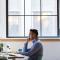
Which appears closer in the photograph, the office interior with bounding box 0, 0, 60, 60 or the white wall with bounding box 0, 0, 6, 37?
the white wall with bounding box 0, 0, 6, 37

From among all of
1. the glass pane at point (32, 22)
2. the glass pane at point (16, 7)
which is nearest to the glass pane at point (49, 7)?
the glass pane at point (32, 22)

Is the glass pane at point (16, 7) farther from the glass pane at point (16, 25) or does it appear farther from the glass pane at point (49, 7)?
the glass pane at point (49, 7)

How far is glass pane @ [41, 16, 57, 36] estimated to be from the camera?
4953mm

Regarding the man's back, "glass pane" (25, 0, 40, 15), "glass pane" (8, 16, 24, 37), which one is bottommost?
the man's back

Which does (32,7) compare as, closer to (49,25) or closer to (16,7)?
(16,7)

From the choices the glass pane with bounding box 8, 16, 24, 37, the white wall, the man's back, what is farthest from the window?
the man's back

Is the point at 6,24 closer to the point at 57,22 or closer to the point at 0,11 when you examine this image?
the point at 0,11

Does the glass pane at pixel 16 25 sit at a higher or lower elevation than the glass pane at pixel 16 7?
lower

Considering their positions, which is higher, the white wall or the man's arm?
the white wall

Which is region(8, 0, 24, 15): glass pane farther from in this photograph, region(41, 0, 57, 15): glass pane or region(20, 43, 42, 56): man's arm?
region(20, 43, 42, 56): man's arm

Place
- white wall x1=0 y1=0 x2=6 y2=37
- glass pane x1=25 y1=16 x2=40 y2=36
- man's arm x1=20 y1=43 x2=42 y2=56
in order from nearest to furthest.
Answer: man's arm x1=20 y1=43 x2=42 y2=56, white wall x1=0 y1=0 x2=6 y2=37, glass pane x1=25 y1=16 x2=40 y2=36

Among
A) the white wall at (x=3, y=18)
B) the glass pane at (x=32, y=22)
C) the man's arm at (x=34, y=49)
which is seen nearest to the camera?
the man's arm at (x=34, y=49)

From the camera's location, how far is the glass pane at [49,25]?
4953 mm

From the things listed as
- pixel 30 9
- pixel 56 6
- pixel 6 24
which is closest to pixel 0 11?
pixel 6 24
